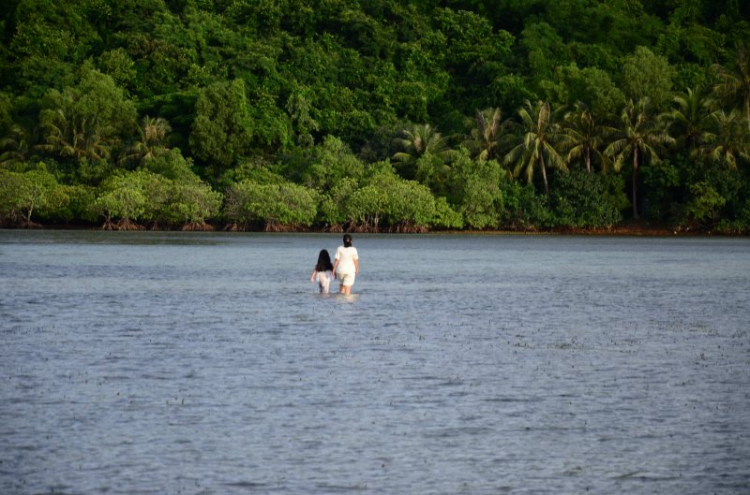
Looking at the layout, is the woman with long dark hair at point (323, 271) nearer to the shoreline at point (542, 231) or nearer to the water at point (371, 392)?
the water at point (371, 392)

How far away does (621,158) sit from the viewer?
297ft

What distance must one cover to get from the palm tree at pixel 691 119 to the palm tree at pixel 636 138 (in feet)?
5.51

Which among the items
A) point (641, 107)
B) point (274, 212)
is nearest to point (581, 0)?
point (641, 107)

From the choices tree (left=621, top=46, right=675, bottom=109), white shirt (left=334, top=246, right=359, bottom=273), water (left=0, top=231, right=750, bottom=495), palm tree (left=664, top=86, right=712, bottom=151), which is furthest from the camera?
tree (left=621, top=46, right=675, bottom=109)

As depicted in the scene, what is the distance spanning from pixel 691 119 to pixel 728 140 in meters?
4.36

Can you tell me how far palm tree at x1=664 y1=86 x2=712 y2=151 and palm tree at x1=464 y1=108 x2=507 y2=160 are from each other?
12680 millimetres

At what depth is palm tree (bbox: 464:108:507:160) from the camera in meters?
92.3

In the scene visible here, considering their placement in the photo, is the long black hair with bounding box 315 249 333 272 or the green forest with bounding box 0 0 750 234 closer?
the long black hair with bounding box 315 249 333 272

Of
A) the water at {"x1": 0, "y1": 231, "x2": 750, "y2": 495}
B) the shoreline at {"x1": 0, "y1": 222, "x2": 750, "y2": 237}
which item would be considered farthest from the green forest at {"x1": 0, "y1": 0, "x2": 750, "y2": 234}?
the water at {"x1": 0, "y1": 231, "x2": 750, "y2": 495}

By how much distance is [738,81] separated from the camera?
92750 mm

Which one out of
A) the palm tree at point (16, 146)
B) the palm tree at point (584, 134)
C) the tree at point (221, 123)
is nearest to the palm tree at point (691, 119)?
the palm tree at point (584, 134)

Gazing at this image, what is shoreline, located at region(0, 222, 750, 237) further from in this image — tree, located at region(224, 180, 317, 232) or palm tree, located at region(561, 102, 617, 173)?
palm tree, located at region(561, 102, 617, 173)

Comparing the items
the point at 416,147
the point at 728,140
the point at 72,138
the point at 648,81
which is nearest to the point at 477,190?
the point at 416,147

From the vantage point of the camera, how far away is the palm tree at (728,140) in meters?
88.2
